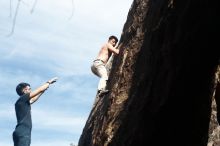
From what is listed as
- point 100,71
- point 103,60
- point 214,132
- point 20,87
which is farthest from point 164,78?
point 20,87

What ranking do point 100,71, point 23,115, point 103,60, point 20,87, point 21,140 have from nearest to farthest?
point 21,140
point 23,115
point 20,87
point 100,71
point 103,60

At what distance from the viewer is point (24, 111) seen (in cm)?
1242

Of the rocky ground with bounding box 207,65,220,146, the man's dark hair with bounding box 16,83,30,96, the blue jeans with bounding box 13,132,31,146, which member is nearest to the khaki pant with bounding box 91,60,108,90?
the man's dark hair with bounding box 16,83,30,96

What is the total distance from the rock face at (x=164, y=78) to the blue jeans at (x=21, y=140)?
1.59 m

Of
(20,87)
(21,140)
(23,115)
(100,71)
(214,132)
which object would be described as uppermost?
(100,71)

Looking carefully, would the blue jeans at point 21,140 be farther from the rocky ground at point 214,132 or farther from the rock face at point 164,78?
the rocky ground at point 214,132

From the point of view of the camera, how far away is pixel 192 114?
34.8 feet

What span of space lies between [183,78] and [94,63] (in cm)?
441

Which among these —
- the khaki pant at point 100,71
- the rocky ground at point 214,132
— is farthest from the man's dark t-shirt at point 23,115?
the rocky ground at point 214,132

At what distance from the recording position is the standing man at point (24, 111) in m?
12.2

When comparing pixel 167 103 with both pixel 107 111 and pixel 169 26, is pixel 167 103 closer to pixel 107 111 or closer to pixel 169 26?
pixel 169 26

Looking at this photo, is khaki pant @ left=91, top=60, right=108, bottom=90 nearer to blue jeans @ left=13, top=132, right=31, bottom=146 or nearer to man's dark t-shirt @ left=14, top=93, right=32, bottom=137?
man's dark t-shirt @ left=14, top=93, right=32, bottom=137

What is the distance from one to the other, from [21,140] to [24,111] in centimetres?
72

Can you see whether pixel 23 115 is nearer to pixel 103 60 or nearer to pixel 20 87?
pixel 20 87
